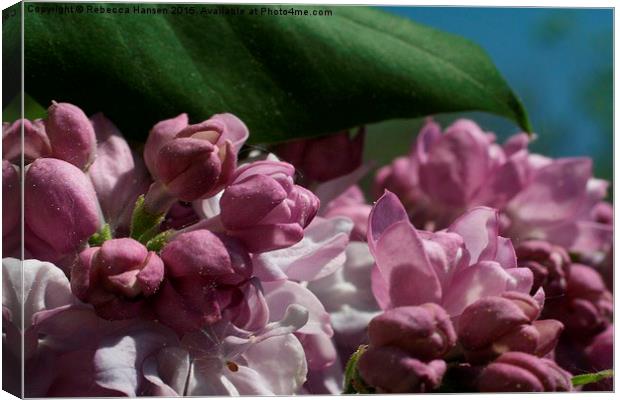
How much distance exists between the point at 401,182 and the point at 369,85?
69mm

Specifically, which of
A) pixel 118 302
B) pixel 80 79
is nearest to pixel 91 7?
pixel 80 79

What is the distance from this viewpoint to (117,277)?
0.44m

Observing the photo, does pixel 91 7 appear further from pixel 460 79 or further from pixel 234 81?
pixel 460 79

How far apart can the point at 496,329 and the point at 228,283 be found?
99 mm

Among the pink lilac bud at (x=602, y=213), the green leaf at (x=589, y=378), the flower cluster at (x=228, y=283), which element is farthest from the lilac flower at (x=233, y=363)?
the pink lilac bud at (x=602, y=213)

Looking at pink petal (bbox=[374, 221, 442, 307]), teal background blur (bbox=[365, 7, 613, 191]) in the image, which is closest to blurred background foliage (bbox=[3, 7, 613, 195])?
teal background blur (bbox=[365, 7, 613, 191])

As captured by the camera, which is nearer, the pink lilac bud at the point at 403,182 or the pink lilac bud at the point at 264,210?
the pink lilac bud at the point at 264,210

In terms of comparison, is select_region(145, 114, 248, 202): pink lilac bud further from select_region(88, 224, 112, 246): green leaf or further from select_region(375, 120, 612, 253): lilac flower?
select_region(375, 120, 612, 253): lilac flower

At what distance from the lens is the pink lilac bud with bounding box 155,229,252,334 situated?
0.44m

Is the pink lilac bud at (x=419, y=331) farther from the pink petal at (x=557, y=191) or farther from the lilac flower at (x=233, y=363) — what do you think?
the pink petal at (x=557, y=191)

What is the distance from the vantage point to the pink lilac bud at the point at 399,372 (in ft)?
1.45

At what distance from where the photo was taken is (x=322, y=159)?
55cm

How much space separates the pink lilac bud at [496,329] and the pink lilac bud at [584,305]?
93mm

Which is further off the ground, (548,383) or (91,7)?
(91,7)
